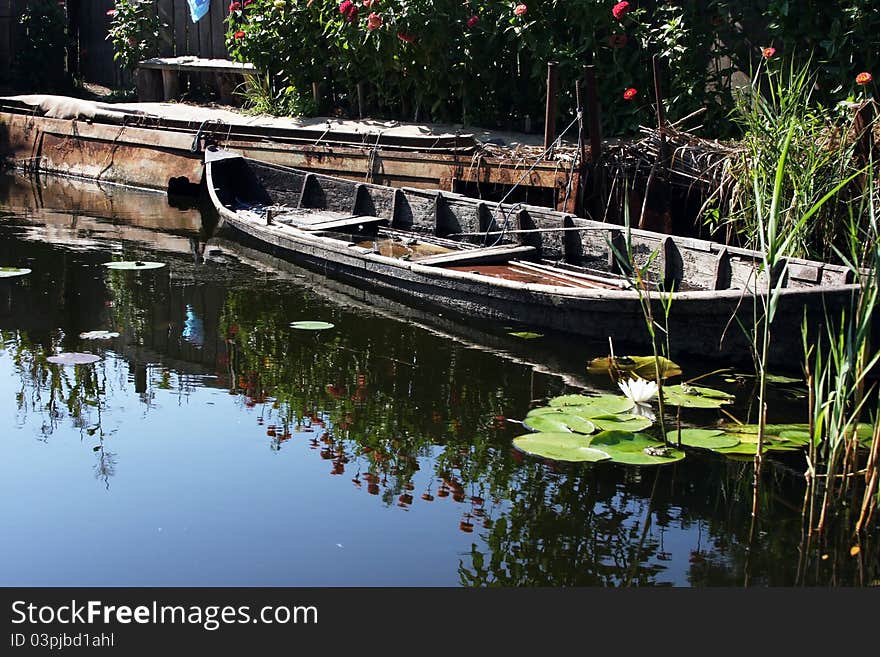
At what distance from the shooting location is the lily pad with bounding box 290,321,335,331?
6.86 metres

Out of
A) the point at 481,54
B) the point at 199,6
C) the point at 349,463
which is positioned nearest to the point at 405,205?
the point at 481,54

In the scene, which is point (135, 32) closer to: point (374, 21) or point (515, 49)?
point (374, 21)

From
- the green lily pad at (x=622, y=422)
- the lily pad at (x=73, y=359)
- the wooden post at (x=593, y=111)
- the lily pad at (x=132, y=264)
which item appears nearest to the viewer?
the green lily pad at (x=622, y=422)

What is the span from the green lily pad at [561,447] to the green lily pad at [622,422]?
18 centimetres

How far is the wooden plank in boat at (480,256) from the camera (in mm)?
7609

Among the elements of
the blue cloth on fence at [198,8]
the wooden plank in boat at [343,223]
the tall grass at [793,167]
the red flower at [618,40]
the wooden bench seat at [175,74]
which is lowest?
the wooden plank in boat at [343,223]

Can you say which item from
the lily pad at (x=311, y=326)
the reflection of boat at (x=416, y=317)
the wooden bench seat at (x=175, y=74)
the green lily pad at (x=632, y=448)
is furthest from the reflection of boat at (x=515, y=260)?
the wooden bench seat at (x=175, y=74)

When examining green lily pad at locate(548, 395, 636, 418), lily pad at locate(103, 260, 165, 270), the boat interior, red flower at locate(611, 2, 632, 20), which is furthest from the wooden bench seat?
green lily pad at locate(548, 395, 636, 418)

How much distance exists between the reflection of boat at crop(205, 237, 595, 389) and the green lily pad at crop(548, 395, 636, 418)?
17.0 inches

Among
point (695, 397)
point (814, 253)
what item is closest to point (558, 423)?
point (695, 397)

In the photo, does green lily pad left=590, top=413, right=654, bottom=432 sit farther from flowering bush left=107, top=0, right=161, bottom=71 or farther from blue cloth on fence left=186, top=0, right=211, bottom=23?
flowering bush left=107, top=0, right=161, bottom=71

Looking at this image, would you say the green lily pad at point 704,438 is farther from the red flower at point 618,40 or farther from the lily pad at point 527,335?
the red flower at point 618,40

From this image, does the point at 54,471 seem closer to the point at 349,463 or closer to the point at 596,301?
the point at 349,463

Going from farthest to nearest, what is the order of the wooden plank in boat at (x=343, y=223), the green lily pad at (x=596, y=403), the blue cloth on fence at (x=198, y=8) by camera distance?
the blue cloth on fence at (x=198, y=8)
the wooden plank in boat at (x=343, y=223)
the green lily pad at (x=596, y=403)
